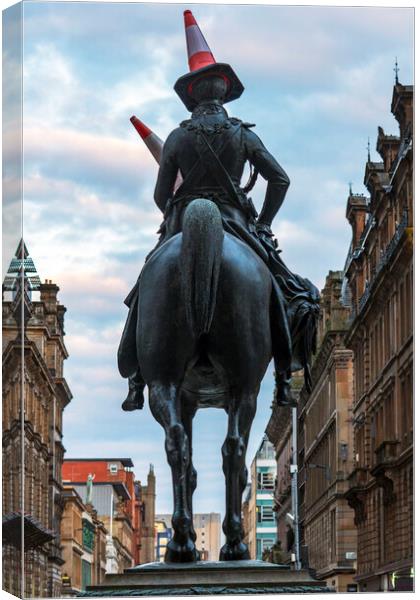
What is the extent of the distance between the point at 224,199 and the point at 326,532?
71.5 metres

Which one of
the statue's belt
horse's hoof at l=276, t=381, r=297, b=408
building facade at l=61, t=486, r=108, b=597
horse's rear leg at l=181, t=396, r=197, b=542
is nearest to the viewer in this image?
horse's rear leg at l=181, t=396, r=197, b=542

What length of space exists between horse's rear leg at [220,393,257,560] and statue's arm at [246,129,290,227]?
1.41 meters

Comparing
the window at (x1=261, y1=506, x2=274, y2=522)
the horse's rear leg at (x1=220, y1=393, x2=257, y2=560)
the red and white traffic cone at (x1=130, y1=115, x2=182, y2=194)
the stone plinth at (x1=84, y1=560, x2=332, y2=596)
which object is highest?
the window at (x1=261, y1=506, x2=274, y2=522)

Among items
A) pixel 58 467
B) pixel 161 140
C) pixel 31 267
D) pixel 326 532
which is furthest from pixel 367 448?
pixel 161 140

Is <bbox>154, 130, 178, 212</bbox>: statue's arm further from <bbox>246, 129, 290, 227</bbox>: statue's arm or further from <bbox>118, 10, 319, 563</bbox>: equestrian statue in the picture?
<bbox>246, 129, 290, 227</bbox>: statue's arm

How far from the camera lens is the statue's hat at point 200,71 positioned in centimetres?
988

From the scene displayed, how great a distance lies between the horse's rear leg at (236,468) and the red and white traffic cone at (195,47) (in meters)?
2.27

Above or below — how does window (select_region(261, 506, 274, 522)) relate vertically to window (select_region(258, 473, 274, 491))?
below

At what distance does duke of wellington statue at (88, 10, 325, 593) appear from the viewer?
890 cm

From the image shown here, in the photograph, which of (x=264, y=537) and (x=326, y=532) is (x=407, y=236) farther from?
(x=264, y=537)

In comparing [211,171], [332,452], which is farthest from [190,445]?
[332,452]

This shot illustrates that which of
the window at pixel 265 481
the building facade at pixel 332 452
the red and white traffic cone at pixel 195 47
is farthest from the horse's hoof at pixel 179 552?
the window at pixel 265 481

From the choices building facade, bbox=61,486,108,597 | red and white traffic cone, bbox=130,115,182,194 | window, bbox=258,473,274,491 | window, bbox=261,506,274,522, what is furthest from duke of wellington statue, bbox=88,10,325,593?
window, bbox=261,506,274,522

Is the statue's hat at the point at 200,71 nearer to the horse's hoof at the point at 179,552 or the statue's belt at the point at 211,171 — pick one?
the statue's belt at the point at 211,171
